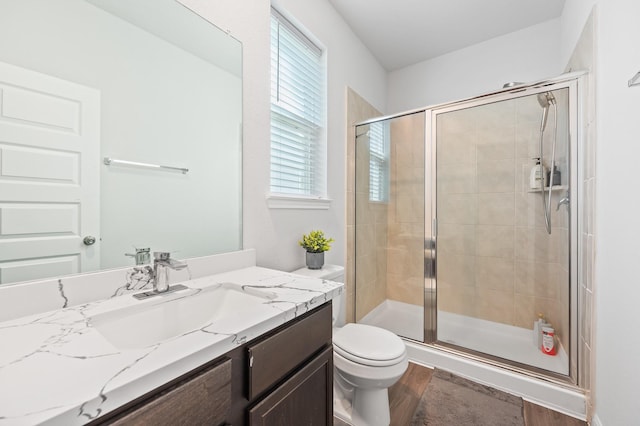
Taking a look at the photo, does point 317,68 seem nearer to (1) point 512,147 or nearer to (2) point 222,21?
(2) point 222,21

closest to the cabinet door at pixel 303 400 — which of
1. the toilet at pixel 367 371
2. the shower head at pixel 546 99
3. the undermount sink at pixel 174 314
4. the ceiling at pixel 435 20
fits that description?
the undermount sink at pixel 174 314

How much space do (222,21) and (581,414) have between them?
2703 millimetres

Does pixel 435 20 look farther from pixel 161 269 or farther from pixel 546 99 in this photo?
pixel 161 269

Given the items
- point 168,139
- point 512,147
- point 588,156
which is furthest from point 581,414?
point 168,139

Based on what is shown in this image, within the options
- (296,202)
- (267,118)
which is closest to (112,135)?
(267,118)

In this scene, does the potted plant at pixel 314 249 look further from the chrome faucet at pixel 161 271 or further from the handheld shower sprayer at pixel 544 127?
the handheld shower sprayer at pixel 544 127

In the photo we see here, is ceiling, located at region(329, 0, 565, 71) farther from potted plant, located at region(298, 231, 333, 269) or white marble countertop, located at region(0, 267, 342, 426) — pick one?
white marble countertop, located at region(0, 267, 342, 426)

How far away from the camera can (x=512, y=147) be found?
81.1 inches

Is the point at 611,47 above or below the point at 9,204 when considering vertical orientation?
above

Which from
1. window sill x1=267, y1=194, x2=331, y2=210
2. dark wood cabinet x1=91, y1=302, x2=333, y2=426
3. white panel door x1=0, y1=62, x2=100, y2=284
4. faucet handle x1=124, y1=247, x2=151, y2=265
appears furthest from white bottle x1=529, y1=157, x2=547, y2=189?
white panel door x1=0, y1=62, x2=100, y2=284

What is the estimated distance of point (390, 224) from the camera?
8.18 feet

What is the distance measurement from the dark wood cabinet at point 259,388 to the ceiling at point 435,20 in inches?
87.7

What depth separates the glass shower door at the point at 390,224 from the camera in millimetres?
2252

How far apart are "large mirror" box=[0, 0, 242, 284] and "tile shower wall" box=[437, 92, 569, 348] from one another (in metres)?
1.68
